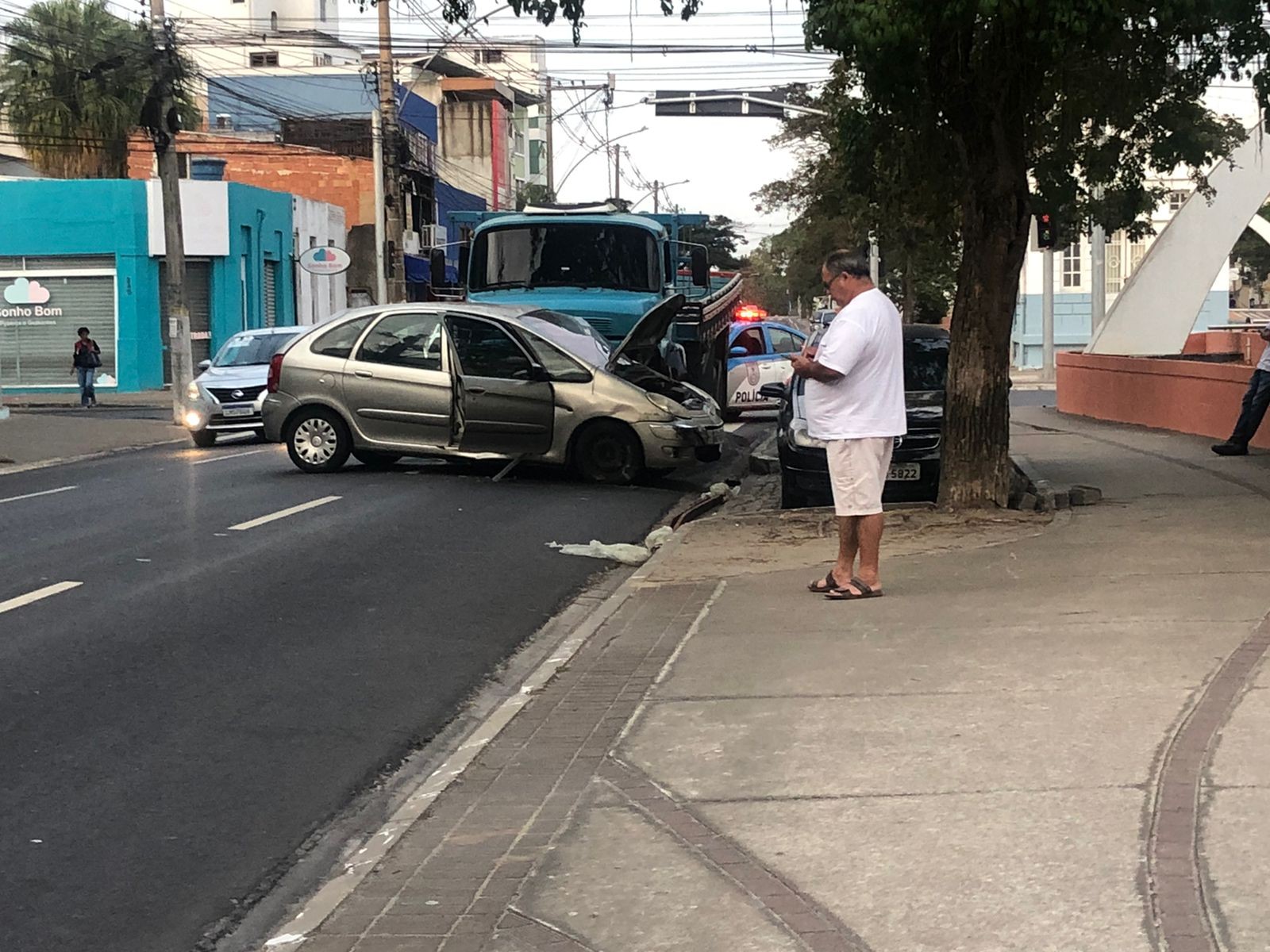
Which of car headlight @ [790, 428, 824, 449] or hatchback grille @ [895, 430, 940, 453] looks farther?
hatchback grille @ [895, 430, 940, 453]

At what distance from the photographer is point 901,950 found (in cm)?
422

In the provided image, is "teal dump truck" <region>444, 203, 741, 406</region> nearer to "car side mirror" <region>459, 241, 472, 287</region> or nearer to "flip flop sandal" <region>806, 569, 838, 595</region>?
"car side mirror" <region>459, 241, 472, 287</region>

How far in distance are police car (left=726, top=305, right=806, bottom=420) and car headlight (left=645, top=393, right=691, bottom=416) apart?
9.56m

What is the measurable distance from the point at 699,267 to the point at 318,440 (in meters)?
5.71

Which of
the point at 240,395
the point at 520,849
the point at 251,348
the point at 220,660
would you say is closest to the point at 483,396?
the point at 220,660

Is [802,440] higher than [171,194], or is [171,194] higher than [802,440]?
[171,194]

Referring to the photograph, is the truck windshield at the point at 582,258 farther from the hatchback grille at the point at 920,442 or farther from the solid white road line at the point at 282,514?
the hatchback grille at the point at 920,442

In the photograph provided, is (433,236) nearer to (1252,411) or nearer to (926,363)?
(1252,411)

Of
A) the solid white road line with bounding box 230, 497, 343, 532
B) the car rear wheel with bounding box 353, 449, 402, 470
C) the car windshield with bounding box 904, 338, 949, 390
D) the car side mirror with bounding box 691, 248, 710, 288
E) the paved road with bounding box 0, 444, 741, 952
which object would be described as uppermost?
the car side mirror with bounding box 691, 248, 710, 288

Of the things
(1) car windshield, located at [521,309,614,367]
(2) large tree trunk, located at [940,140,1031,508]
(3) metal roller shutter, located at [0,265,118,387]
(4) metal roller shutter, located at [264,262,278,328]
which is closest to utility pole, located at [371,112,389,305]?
(3) metal roller shutter, located at [0,265,118,387]

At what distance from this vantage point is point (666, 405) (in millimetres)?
16484

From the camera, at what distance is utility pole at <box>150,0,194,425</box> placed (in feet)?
97.5

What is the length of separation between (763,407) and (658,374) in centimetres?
1046

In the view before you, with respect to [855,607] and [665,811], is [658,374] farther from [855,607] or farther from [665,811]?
[665,811]
